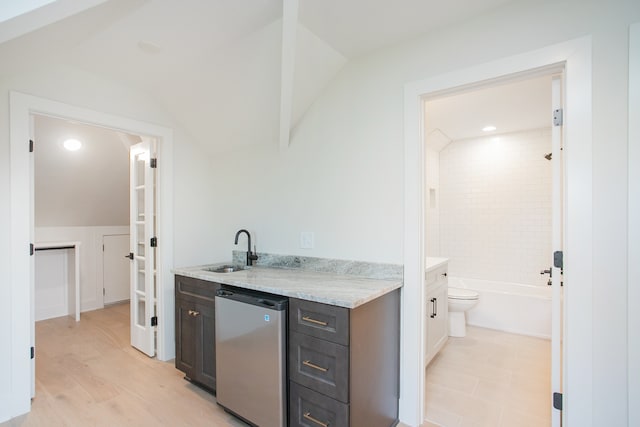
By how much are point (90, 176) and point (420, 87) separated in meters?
4.11

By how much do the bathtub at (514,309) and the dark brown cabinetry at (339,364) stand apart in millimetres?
2434

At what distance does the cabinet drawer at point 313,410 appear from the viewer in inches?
59.9

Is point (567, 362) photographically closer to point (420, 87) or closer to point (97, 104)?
point (420, 87)

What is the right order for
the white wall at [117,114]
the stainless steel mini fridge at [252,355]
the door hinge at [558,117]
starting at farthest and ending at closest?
the white wall at [117,114] < the stainless steel mini fridge at [252,355] < the door hinge at [558,117]

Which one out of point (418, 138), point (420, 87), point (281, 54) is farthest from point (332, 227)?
point (281, 54)

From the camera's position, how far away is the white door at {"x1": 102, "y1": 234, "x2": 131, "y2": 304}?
14.9ft

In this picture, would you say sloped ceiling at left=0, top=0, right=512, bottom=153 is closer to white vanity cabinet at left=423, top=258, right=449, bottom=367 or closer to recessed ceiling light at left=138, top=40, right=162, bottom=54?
recessed ceiling light at left=138, top=40, right=162, bottom=54

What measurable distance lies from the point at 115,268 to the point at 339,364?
14.6 ft

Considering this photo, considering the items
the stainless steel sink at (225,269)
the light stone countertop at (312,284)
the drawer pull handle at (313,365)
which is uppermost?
the light stone countertop at (312,284)

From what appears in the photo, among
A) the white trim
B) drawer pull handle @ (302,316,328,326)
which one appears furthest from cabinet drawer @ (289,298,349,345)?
the white trim

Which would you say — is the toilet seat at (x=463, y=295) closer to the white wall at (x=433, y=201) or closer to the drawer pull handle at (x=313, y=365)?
the white wall at (x=433, y=201)

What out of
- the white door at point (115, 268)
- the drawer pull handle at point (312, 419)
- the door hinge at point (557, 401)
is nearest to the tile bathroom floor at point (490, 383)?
the door hinge at point (557, 401)

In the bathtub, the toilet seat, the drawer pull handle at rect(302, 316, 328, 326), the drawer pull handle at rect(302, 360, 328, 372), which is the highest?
the drawer pull handle at rect(302, 316, 328, 326)

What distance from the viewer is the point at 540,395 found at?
224 cm
